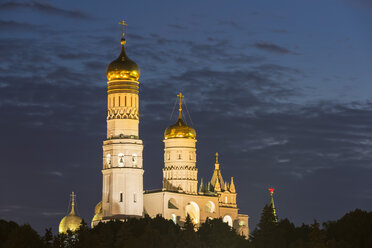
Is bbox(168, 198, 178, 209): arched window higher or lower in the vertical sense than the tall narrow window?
lower

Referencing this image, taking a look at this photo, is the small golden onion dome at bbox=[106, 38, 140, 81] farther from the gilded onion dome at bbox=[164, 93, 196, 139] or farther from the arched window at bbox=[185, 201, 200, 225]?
the arched window at bbox=[185, 201, 200, 225]

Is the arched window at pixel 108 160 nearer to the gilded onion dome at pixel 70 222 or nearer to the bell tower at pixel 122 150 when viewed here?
the bell tower at pixel 122 150

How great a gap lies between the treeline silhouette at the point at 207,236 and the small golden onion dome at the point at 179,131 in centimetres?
2400

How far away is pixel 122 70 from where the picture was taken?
94.1m

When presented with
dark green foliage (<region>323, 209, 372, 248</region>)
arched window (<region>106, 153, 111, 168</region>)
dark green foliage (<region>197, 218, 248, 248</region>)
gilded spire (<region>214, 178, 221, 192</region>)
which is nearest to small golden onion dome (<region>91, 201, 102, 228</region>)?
arched window (<region>106, 153, 111, 168</region>)

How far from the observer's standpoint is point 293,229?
79.1m

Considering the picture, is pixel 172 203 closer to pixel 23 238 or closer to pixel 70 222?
pixel 70 222

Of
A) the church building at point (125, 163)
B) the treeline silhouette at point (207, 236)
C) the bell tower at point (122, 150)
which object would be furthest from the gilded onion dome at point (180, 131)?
the treeline silhouette at point (207, 236)

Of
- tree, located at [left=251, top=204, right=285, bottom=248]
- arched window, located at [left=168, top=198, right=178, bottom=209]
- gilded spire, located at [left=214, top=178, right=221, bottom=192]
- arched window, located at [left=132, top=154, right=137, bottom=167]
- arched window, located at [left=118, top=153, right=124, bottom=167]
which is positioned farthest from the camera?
gilded spire, located at [left=214, top=178, right=221, bottom=192]

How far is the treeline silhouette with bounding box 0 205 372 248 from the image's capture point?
70.3 meters

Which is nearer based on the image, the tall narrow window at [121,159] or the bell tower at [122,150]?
the bell tower at [122,150]

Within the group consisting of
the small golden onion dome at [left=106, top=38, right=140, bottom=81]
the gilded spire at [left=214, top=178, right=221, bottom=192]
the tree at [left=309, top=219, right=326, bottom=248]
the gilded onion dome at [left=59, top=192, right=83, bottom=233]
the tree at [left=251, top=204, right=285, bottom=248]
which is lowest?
the tree at [left=309, top=219, right=326, bottom=248]

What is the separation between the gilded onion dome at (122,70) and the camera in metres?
94.1

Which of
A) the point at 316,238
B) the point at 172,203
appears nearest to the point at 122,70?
the point at 172,203
